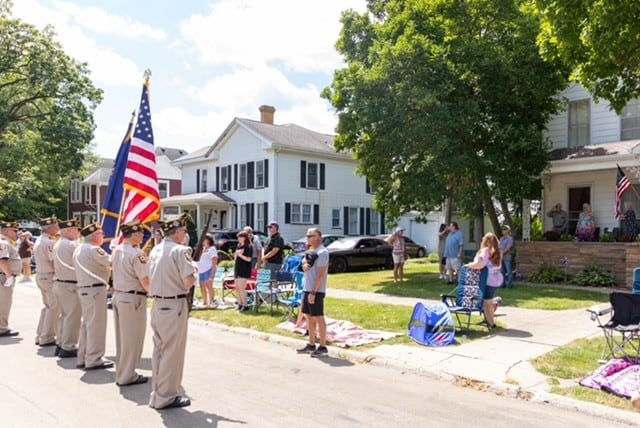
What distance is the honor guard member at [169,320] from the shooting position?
616 cm

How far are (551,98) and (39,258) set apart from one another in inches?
659

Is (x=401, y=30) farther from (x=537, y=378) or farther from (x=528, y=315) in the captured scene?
(x=537, y=378)

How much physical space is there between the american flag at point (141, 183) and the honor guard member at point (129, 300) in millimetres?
2244

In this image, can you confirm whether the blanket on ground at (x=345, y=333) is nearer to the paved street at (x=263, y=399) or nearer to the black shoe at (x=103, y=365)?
the paved street at (x=263, y=399)

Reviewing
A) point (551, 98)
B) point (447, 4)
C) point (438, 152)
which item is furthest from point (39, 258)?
point (551, 98)

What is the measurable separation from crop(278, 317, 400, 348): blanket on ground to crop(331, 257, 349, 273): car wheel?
37.7 feet

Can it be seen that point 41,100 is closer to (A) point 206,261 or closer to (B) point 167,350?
(A) point 206,261

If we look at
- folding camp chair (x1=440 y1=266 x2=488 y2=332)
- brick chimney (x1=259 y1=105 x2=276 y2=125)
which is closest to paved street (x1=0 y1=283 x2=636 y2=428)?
folding camp chair (x1=440 y1=266 x2=488 y2=332)

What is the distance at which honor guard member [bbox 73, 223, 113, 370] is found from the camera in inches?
308

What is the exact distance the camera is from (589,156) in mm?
17922

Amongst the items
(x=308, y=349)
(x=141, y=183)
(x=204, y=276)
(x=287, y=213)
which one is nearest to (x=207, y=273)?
(x=204, y=276)

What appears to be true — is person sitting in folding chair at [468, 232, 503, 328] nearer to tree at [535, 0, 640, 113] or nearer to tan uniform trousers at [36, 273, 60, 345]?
tree at [535, 0, 640, 113]

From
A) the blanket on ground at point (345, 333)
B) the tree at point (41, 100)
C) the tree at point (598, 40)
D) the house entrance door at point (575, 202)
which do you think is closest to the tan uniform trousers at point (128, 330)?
the blanket on ground at point (345, 333)

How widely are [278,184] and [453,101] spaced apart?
1598cm
